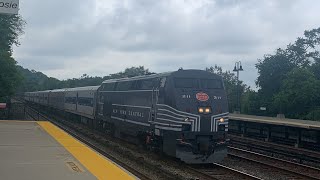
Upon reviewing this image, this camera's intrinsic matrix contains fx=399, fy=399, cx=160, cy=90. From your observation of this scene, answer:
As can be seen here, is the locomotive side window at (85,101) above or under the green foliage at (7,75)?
under

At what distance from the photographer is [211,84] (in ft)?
50.8

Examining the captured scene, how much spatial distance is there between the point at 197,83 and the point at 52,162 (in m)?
7.39

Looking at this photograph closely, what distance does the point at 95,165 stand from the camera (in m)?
9.05

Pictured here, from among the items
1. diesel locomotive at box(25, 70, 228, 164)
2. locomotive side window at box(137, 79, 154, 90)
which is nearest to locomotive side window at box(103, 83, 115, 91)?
diesel locomotive at box(25, 70, 228, 164)

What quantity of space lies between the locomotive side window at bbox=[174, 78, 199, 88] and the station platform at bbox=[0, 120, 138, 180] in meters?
4.35

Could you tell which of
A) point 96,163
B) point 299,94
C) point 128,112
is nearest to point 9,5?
point 96,163

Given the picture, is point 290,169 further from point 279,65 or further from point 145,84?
point 279,65

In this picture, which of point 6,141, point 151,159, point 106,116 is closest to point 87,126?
point 106,116

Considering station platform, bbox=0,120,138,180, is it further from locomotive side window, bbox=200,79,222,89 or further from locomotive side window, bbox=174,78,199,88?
locomotive side window, bbox=200,79,222,89

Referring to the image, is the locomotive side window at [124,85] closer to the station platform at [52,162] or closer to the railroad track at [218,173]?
the railroad track at [218,173]

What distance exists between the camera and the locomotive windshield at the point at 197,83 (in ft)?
49.1

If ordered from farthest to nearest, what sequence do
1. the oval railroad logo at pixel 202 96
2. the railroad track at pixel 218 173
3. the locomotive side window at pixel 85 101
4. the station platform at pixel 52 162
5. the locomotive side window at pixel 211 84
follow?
the locomotive side window at pixel 85 101, the locomotive side window at pixel 211 84, the oval railroad logo at pixel 202 96, the railroad track at pixel 218 173, the station platform at pixel 52 162

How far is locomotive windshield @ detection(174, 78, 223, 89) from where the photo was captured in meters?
15.0

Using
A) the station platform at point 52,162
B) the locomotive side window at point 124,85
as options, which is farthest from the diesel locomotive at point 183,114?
the station platform at point 52,162
